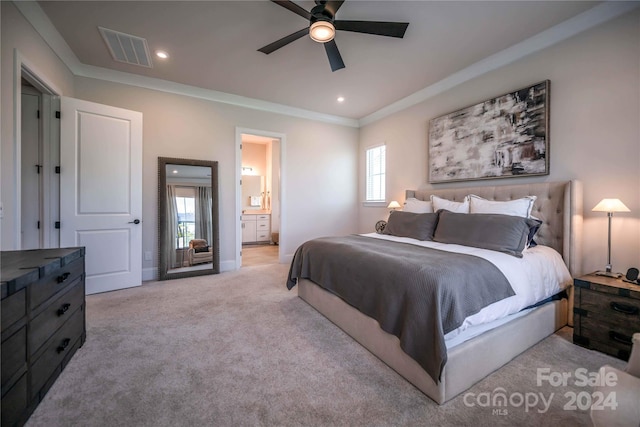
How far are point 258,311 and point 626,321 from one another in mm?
2939

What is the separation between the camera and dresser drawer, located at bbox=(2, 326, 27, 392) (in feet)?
3.73

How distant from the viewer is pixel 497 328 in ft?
5.65

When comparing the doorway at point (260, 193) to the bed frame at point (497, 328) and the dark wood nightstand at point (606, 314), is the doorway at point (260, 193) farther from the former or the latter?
the dark wood nightstand at point (606, 314)

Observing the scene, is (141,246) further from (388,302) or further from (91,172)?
(388,302)

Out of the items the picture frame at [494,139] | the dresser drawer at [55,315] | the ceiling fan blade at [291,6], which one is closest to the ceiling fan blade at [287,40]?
the ceiling fan blade at [291,6]

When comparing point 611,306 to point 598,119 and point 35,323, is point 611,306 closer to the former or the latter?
point 598,119

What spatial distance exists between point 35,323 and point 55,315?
249 mm

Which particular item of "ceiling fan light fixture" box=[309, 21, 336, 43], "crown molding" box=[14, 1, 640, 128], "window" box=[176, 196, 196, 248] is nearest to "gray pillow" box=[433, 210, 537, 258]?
"crown molding" box=[14, 1, 640, 128]

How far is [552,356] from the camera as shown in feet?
6.21

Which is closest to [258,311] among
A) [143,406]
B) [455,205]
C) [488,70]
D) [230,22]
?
[143,406]

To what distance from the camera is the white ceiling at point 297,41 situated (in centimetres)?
233

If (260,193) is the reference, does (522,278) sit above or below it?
below

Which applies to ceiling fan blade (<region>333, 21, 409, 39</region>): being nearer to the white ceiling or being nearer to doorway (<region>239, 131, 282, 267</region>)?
the white ceiling

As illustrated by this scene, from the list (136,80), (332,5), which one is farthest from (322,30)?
(136,80)
